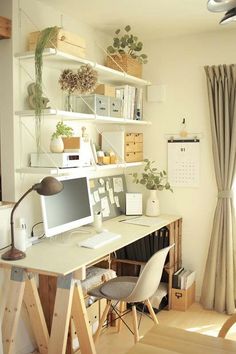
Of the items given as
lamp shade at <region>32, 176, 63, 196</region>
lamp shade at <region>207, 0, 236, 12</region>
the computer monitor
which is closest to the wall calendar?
the computer monitor

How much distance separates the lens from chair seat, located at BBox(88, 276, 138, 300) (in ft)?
8.38

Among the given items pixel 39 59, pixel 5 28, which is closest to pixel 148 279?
pixel 39 59

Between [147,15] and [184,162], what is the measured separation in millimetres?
1323

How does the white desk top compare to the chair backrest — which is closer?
the white desk top

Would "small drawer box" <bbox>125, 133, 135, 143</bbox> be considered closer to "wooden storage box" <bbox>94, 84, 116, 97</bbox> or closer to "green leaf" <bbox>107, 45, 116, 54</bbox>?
"wooden storage box" <bbox>94, 84, 116, 97</bbox>

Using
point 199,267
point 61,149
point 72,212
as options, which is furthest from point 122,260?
point 61,149

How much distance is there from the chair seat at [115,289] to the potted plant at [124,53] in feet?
5.75

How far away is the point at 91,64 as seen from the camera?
285 cm

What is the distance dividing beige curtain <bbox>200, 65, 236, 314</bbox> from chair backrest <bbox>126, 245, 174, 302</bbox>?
1040 mm

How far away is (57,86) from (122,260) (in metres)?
1.62

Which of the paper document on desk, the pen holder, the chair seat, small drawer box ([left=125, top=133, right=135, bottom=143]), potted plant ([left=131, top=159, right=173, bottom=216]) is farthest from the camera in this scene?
potted plant ([left=131, top=159, right=173, bottom=216])

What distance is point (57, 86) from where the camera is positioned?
3021mm

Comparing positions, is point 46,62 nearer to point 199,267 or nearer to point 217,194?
point 217,194

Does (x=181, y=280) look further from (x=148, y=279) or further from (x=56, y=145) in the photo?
(x=56, y=145)
